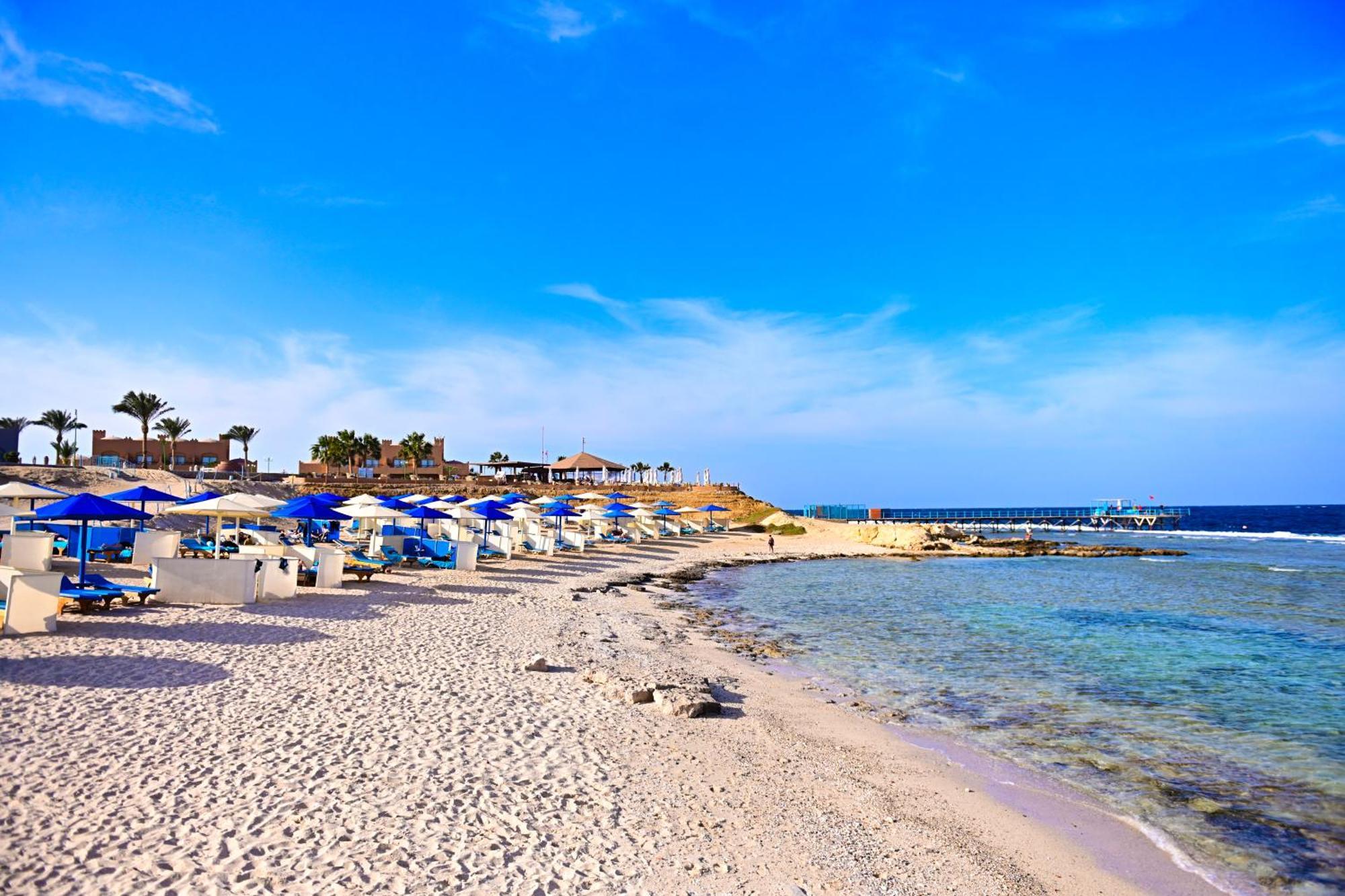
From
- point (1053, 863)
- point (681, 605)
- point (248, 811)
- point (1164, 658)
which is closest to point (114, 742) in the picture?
point (248, 811)

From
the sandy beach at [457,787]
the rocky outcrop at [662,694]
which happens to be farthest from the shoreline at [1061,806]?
the rocky outcrop at [662,694]

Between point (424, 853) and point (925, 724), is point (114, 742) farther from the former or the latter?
point (925, 724)

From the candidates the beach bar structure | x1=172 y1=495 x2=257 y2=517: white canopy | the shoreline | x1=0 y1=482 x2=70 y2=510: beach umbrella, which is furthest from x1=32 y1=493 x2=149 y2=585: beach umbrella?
the beach bar structure

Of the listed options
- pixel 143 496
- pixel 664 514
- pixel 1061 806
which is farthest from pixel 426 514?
pixel 664 514

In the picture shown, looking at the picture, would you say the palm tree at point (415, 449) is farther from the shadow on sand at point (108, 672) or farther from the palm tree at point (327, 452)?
the shadow on sand at point (108, 672)

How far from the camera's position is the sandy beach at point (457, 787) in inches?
172

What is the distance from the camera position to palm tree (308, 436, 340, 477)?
60.2 metres

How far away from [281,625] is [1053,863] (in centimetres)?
982

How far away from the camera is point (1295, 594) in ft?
80.7

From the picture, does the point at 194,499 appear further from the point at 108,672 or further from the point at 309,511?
the point at 108,672

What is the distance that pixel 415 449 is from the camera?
65375 millimetres

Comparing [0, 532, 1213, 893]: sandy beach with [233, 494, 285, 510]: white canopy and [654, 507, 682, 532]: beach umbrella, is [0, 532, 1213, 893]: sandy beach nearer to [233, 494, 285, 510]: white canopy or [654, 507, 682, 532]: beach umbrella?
[233, 494, 285, 510]: white canopy

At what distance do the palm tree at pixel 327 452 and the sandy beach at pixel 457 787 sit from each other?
5377cm

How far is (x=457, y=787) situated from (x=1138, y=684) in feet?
34.6
